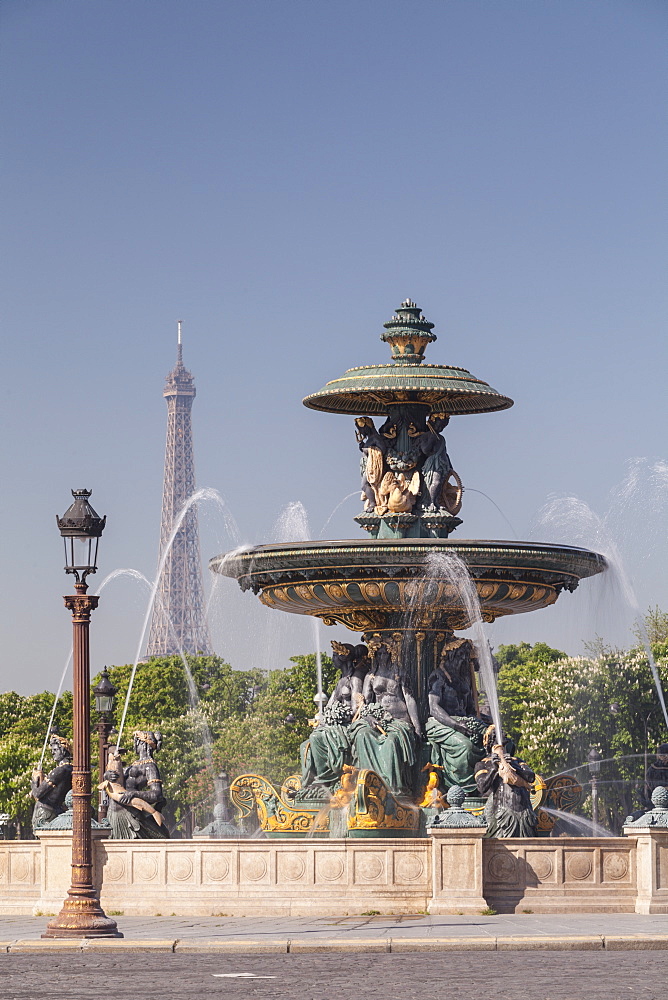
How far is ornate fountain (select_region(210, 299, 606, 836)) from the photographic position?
27797 mm

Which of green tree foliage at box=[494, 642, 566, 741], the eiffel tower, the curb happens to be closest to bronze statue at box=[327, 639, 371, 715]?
the curb

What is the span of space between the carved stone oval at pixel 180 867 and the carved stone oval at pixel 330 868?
5.54 ft

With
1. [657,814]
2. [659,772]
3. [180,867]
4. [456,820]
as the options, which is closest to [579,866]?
[657,814]

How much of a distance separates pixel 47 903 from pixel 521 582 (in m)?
8.00

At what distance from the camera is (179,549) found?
160375 millimetres

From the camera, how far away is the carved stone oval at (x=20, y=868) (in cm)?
2684

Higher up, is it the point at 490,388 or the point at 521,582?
the point at 490,388

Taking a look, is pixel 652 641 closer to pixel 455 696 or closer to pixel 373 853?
pixel 455 696

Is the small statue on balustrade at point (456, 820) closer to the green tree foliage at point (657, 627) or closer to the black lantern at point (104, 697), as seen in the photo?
the black lantern at point (104, 697)

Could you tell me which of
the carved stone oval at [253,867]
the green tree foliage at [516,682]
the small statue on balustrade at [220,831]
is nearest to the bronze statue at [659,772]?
the small statue on balustrade at [220,831]

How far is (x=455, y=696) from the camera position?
28953mm

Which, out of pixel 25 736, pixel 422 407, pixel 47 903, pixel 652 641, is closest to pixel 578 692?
pixel 652 641

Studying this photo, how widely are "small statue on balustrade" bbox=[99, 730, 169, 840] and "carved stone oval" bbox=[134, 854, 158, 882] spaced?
49.3 inches

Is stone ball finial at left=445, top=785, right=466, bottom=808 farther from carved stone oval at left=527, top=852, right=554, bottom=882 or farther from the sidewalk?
the sidewalk
